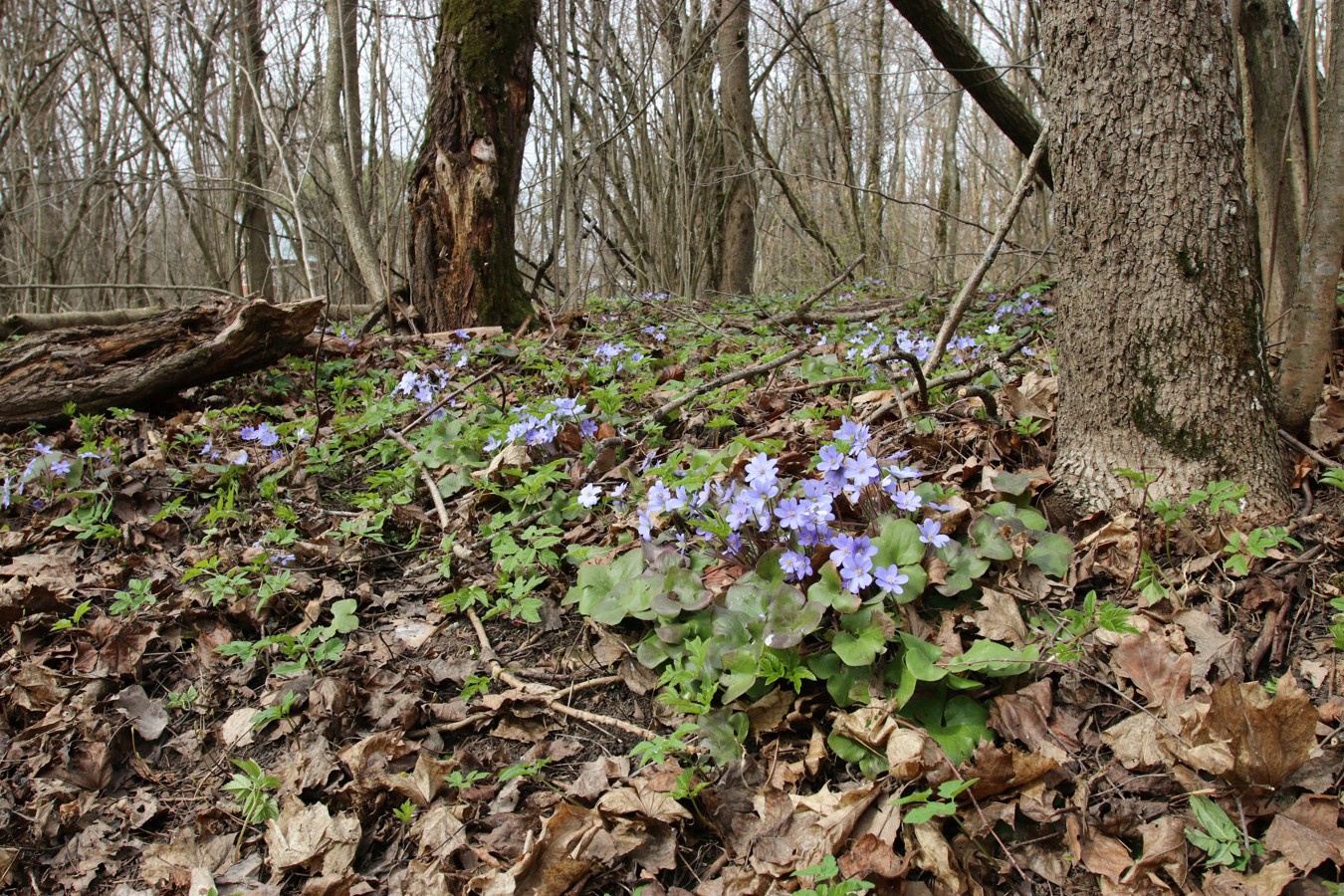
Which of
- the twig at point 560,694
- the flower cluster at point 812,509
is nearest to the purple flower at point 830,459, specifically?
the flower cluster at point 812,509

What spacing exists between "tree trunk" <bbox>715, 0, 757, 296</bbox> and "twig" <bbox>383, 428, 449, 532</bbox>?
18.3 ft

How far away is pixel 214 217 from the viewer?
10180 mm

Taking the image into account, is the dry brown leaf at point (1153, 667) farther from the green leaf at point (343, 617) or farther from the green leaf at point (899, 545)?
the green leaf at point (343, 617)

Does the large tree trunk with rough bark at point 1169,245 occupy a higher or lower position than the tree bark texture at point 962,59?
lower

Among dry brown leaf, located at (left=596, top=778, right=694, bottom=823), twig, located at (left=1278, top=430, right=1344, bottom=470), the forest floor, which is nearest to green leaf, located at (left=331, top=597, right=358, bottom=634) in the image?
the forest floor

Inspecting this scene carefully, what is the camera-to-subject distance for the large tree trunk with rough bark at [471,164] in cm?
482

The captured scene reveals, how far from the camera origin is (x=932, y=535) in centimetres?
195

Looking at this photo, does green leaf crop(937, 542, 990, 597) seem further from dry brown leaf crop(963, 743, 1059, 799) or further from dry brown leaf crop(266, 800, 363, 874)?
dry brown leaf crop(266, 800, 363, 874)

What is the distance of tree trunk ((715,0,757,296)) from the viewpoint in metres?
8.61

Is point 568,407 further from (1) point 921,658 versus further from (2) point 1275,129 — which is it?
(2) point 1275,129

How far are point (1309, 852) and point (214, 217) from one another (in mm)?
11722

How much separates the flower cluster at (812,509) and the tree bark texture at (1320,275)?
3.73 feet

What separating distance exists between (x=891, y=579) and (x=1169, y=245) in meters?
1.12

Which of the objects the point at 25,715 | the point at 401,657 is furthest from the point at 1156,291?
the point at 25,715
